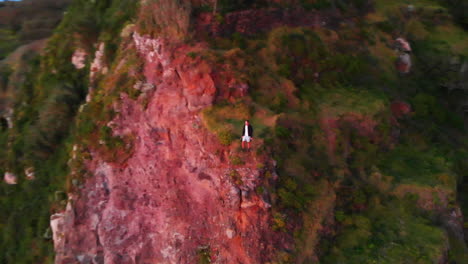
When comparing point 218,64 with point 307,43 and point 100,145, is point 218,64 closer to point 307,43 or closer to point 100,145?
point 307,43

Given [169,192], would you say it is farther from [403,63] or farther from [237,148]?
[403,63]

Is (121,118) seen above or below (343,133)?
above

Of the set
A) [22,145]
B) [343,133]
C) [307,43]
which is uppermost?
[307,43]

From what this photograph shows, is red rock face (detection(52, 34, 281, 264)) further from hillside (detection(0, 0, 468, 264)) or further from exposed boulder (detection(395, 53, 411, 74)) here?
exposed boulder (detection(395, 53, 411, 74))

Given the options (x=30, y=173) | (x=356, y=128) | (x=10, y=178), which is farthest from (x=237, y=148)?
(x=10, y=178)

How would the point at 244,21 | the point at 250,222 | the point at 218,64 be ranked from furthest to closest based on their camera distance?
the point at 244,21 < the point at 218,64 < the point at 250,222

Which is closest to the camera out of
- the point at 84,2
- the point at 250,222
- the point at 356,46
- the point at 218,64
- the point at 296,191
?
the point at 250,222

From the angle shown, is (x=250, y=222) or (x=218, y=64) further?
(x=218, y=64)

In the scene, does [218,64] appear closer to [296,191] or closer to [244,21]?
[244,21]

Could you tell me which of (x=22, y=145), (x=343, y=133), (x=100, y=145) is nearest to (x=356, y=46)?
(x=343, y=133)
